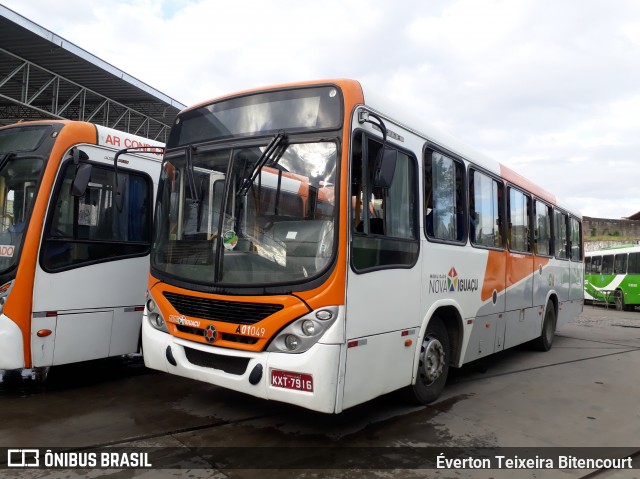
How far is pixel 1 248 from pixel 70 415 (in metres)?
1.90

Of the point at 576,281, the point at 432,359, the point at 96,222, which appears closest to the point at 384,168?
the point at 432,359

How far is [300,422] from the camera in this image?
482cm

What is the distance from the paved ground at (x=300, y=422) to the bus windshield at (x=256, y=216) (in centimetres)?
141

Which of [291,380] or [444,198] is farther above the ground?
[444,198]

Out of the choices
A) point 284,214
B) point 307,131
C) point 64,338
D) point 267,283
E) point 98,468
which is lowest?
point 98,468

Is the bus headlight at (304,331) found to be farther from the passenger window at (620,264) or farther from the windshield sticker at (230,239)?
the passenger window at (620,264)

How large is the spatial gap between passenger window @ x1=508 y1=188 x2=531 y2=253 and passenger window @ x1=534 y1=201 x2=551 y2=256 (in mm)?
467

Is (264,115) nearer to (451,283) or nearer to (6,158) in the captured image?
(451,283)

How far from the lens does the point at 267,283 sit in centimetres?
407

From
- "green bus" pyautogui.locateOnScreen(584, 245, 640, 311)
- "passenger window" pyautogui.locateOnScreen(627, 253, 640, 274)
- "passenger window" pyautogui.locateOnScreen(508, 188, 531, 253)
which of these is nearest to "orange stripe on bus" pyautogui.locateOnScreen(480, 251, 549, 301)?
"passenger window" pyautogui.locateOnScreen(508, 188, 531, 253)

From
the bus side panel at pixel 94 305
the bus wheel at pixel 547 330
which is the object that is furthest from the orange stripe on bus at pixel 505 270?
the bus side panel at pixel 94 305

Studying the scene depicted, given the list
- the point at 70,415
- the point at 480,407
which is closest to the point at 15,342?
the point at 70,415

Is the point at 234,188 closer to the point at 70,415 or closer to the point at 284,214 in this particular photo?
the point at 284,214

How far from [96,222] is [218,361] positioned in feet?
Answer: 8.91
